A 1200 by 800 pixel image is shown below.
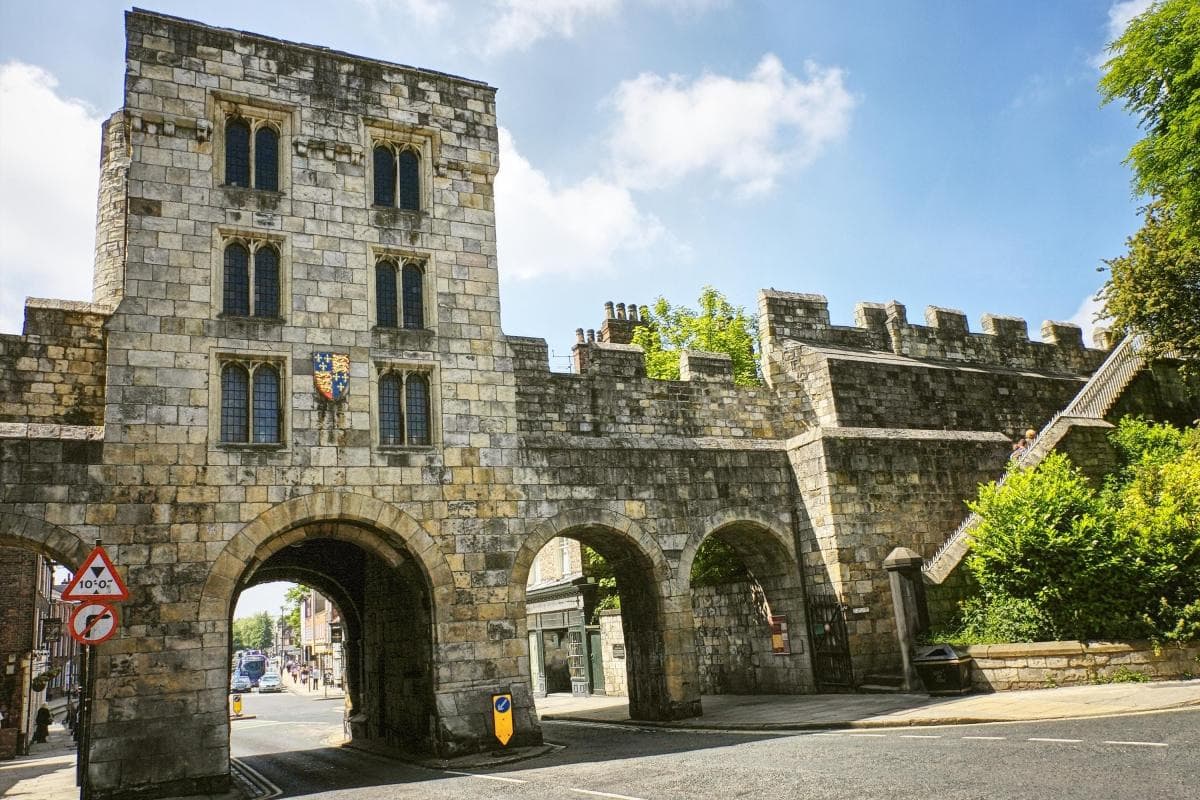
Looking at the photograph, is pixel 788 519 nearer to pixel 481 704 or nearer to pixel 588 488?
pixel 588 488

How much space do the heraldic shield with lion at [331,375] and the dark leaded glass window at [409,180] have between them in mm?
3431

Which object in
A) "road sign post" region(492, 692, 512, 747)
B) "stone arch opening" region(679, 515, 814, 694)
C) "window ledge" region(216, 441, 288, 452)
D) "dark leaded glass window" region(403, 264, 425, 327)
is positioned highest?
"dark leaded glass window" region(403, 264, 425, 327)

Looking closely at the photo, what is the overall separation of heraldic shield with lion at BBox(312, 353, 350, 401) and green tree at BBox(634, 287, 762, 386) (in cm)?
1605

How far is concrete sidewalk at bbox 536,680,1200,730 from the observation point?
37.2ft

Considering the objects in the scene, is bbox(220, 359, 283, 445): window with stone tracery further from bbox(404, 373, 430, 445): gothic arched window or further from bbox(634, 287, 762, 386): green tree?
bbox(634, 287, 762, 386): green tree

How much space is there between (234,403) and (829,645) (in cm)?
1210

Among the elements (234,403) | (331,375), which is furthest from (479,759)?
(234,403)

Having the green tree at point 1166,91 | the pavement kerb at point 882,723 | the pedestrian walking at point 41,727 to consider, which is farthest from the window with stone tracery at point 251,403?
the pedestrian walking at point 41,727

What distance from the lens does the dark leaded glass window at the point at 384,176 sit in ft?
53.2

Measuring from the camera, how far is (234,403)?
46.4 ft

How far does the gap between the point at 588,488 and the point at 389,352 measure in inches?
175

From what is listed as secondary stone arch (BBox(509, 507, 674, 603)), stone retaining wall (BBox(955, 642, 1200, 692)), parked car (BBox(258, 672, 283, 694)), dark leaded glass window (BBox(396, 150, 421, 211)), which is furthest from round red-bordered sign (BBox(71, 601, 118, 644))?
parked car (BBox(258, 672, 283, 694))

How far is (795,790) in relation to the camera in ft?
26.8

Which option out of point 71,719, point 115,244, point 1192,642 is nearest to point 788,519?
point 1192,642
